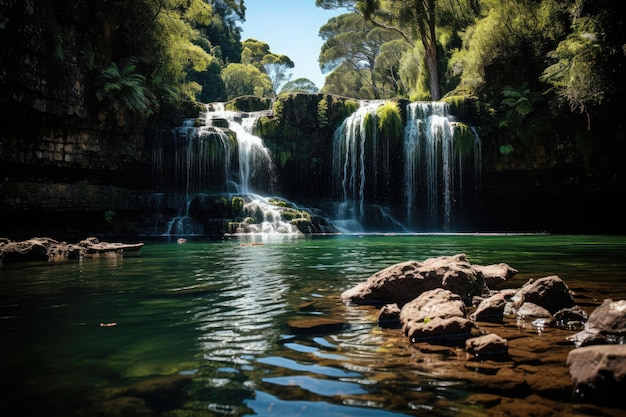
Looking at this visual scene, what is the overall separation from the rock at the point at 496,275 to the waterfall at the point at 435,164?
60.3 ft

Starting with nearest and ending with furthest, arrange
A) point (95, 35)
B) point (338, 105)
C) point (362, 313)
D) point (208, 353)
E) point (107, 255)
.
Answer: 1. point (208, 353)
2. point (362, 313)
3. point (107, 255)
4. point (95, 35)
5. point (338, 105)

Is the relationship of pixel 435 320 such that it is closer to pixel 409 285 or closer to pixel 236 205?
pixel 409 285

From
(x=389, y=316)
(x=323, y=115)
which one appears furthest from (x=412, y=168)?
(x=389, y=316)

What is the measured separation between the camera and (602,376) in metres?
2.32

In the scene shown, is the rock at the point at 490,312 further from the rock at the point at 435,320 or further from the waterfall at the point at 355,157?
the waterfall at the point at 355,157

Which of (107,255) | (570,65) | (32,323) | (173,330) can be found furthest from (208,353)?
(570,65)

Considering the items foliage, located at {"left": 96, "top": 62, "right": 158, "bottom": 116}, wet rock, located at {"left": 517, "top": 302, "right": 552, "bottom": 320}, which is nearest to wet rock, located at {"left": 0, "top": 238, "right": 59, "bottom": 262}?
wet rock, located at {"left": 517, "top": 302, "right": 552, "bottom": 320}

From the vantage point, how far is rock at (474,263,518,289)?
6020mm

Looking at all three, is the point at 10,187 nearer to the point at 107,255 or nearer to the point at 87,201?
the point at 87,201

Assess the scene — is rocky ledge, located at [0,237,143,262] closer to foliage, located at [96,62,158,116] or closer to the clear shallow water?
the clear shallow water

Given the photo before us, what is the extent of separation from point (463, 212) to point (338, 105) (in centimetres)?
941

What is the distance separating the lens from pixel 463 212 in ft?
83.3

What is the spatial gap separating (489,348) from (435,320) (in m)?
0.53

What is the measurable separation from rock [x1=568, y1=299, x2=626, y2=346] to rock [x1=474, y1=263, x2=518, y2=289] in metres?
2.38
